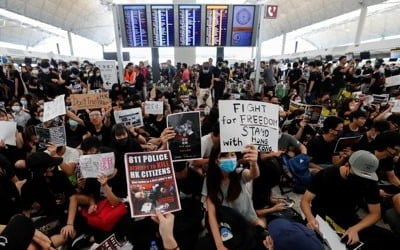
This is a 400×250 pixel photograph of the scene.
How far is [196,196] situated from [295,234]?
1610mm

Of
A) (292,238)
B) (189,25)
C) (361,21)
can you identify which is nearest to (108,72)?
(189,25)

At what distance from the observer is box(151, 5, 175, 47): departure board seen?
7344mm

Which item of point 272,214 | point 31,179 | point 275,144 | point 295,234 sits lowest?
point 272,214

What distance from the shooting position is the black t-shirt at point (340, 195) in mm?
2422

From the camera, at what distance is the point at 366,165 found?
2.27 m

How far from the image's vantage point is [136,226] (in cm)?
258

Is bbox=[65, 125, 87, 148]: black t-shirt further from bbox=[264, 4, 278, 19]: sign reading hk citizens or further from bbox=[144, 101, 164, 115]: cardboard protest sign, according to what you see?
bbox=[264, 4, 278, 19]: sign reading hk citizens

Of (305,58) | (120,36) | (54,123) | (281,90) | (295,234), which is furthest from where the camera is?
(305,58)

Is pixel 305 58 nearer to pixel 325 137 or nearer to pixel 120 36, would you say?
pixel 120 36

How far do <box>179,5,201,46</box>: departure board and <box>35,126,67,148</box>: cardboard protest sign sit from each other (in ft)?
16.9

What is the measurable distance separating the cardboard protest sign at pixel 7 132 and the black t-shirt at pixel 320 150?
4277 mm

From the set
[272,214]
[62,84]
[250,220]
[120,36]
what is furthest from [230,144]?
[62,84]

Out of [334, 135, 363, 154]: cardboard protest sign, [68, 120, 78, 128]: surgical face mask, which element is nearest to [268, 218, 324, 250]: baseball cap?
[334, 135, 363, 154]: cardboard protest sign

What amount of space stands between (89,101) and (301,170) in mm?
3956
